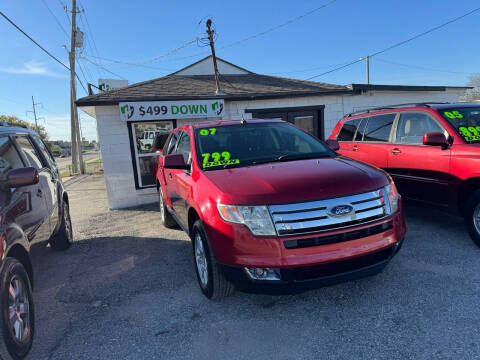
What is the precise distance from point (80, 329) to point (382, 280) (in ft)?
9.55

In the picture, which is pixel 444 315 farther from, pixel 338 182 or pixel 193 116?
pixel 193 116

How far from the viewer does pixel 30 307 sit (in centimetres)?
262

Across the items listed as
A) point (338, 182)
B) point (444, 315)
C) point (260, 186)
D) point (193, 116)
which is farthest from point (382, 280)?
point (193, 116)

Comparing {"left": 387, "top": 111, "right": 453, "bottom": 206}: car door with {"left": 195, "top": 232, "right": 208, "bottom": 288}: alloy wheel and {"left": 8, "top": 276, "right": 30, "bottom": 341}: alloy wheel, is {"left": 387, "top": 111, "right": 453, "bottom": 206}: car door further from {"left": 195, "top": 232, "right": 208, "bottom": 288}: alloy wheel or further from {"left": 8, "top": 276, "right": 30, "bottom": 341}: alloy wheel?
{"left": 8, "top": 276, "right": 30, "bottom": 341}: alloy wheel

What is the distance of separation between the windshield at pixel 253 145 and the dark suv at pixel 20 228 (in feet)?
5.50

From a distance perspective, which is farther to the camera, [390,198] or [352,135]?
[352,135]

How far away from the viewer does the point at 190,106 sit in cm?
833

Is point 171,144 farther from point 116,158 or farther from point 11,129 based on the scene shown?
point 116,158

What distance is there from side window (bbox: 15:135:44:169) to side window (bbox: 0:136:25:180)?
0.67 feet

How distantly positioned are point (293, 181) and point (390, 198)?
92cm

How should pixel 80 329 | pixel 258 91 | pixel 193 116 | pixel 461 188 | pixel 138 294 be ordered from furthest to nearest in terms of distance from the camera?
1. pixel 258 91
2. pixel 193 116
3. pixel 461 188
4. pixel 138 294
5. pixel 80 329

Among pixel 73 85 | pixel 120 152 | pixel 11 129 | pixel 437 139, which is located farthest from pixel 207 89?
pixel 73 85

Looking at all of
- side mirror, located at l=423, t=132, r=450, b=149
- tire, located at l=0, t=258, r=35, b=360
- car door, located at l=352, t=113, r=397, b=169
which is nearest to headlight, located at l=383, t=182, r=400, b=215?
side mirror, located at l=423, t=132, r=450, b=149

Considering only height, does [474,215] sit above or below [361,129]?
below
